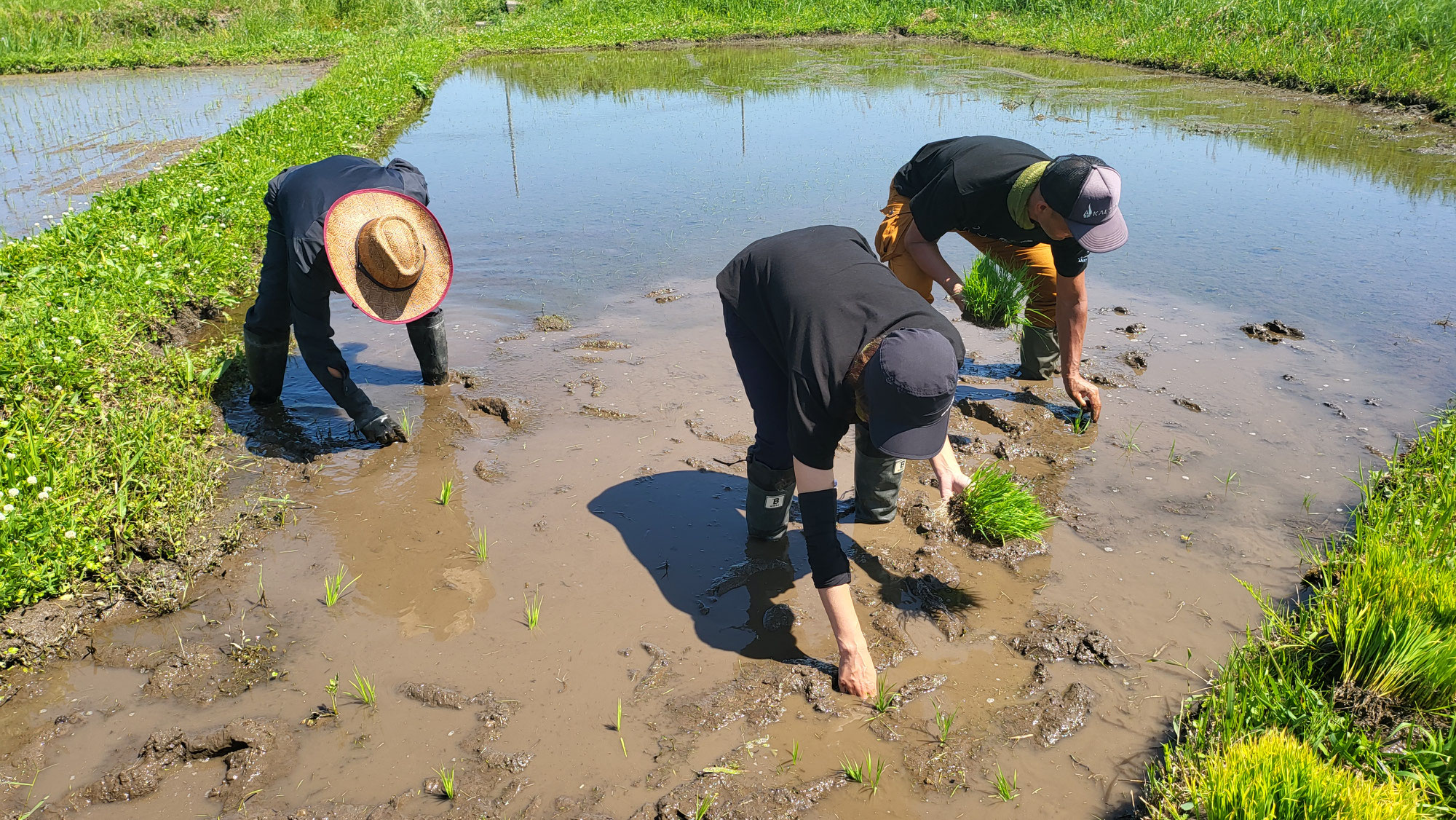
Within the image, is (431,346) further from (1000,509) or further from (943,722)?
(943,722)

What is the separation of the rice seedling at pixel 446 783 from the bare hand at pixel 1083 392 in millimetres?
3051

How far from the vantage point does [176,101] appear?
13016 mm

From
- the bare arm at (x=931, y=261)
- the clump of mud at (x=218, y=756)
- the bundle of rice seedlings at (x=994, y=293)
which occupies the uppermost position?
the bare arm at (x=931, y=261)

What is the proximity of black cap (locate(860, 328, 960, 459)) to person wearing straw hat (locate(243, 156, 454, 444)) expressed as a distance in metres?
2.34

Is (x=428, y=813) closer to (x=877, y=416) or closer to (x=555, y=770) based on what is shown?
(x=555, y=770)

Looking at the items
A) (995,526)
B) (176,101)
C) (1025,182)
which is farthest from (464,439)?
(176,101)

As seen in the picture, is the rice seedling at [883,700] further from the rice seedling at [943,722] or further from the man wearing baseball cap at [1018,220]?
the man wearing baseball cap at [1018,220]

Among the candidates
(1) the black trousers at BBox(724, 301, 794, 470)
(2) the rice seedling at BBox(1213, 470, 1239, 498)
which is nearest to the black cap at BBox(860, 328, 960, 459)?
(1) the black trousers at BBox(724, 301, 794, 470)

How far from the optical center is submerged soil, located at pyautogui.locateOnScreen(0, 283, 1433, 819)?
2445 millimetres

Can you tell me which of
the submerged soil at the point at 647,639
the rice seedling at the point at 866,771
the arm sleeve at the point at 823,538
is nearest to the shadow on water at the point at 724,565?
A: the submerged soil at the point at 647,639

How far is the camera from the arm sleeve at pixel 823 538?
7.98 ft

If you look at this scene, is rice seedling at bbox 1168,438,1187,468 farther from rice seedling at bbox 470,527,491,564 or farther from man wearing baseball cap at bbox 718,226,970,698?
rice seedling at bbox 470,527,491,564

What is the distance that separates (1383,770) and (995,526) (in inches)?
55.9

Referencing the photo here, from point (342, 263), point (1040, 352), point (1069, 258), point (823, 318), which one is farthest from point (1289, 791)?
point (342, 263)
